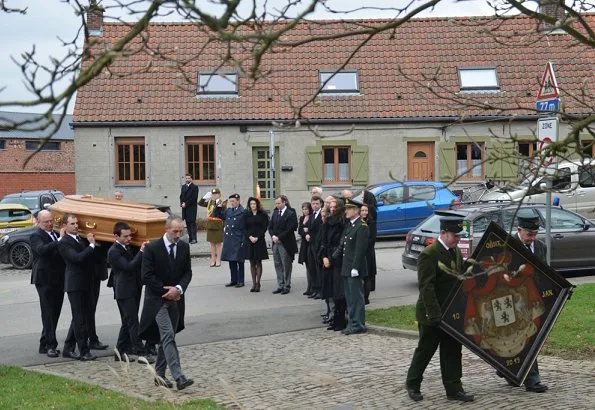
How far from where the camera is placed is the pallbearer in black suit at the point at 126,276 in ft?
39.6

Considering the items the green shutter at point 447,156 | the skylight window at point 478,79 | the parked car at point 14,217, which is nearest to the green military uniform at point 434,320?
the parked car at point 14,217

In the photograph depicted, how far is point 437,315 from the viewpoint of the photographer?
956 centimetres

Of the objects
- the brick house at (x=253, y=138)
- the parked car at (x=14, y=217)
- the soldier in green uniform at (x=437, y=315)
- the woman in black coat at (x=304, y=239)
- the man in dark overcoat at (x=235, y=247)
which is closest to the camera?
the soldier in green uniform at (x=437, y=315)

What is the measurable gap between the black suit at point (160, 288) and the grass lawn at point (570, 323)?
4.19 m

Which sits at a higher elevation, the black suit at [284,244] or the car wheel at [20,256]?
the black suit at [284,244]

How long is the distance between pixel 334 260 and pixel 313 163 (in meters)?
19.1

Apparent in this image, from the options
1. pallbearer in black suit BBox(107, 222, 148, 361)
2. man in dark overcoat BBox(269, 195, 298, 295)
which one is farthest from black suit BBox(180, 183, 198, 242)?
pallbearer in black suit BBox(107, 222, 148, 361)

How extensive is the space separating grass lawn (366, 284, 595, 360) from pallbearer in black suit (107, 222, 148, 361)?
12.8ft

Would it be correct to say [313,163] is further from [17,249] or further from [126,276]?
[126,276]

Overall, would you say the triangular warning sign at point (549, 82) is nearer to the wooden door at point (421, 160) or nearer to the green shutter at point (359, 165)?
the green shutter at point (359, 165)

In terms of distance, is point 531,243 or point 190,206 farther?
point 190,206

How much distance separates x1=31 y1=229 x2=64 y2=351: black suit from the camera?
12727 millimetres

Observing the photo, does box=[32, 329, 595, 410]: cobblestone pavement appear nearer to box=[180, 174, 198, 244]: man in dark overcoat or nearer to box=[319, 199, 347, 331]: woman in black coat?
box=[319, 199, 347, 331]: woman in black coat

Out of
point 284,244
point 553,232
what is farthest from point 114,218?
point 553,232
